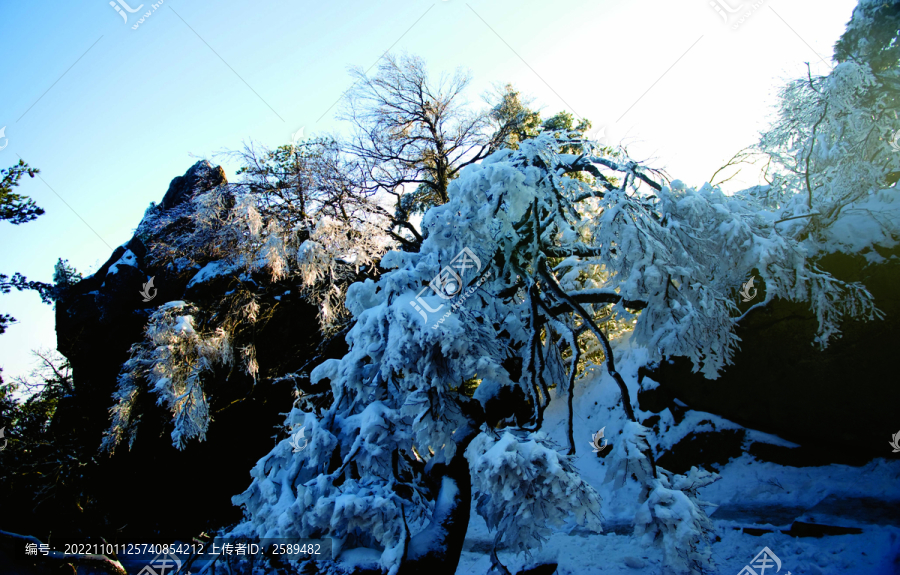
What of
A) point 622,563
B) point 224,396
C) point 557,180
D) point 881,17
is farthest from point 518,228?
point 224,396

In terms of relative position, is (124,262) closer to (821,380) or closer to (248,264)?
(248,264)

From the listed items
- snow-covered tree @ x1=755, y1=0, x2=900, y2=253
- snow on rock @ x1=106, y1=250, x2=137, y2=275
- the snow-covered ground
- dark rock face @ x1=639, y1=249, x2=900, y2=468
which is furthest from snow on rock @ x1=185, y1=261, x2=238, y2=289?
snow-covered tree @ x1=755, y1=0, x2=900, y2=253

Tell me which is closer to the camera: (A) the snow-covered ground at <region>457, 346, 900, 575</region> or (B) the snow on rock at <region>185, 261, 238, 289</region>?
(A) the snow-covered ground at <region>457, 346, 900, 575</region>

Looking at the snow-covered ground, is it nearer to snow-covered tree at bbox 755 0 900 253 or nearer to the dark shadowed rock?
snow-covered tree at bbox 755 0 900 253

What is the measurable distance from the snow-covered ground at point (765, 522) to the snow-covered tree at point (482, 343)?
1302 mm

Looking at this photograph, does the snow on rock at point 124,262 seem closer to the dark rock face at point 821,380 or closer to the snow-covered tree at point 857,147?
the dark rock face at point 821,380

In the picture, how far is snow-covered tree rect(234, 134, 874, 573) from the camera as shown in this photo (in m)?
2.93

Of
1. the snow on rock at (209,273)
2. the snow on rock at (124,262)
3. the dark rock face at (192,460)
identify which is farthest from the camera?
the snow on rock at (124,262)

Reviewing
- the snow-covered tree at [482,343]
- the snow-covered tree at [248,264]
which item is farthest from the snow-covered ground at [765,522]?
the snow-covered tree at [248,264]

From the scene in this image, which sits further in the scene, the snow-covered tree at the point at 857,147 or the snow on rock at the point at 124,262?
the snow on rock at the point at 124,262

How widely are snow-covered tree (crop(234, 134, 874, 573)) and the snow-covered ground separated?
1.30 m

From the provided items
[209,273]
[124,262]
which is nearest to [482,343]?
[209,273]

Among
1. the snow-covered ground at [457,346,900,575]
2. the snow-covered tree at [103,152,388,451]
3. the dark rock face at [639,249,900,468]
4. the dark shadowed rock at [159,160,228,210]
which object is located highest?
the dark shadowed rock at [159,160,228,210]

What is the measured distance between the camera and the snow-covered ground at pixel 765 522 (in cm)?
479
